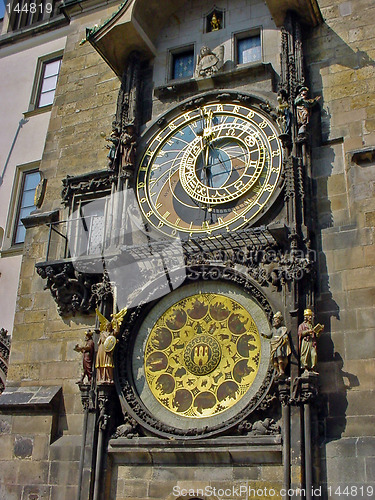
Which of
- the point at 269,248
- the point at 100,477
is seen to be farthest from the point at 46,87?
the point at 100,477

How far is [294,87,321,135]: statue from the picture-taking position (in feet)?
34.5

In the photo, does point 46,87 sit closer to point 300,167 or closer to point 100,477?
point 300,167

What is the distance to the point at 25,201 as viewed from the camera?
1412 cm

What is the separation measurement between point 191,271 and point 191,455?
2.74 m

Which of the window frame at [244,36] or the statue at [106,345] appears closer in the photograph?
the statue at [106,345]

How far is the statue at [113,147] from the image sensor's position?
38.8ft

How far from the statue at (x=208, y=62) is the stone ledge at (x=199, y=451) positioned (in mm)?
6439

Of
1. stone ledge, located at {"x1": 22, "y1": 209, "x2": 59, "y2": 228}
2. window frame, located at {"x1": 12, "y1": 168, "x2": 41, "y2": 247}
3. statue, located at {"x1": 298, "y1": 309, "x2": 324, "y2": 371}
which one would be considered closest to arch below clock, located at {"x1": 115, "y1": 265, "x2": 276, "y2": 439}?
statue, located at {"x1": 298, "y1": 309, "x2": 324, "y2": 371}

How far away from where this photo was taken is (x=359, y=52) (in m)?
11.1

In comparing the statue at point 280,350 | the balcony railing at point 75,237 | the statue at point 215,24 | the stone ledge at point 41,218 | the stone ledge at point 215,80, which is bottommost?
the statue at point 280,350

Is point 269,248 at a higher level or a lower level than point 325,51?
lower

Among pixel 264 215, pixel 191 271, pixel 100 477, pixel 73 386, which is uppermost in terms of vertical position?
pixel 264 215

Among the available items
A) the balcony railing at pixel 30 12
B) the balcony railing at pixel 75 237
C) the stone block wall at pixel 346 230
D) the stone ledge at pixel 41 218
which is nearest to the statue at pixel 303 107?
the stone block wall at pixel 346 230

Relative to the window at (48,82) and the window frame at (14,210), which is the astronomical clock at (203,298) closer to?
the window frame at (14,210)
